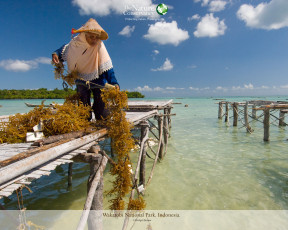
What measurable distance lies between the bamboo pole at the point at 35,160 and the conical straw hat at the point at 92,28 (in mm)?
2133

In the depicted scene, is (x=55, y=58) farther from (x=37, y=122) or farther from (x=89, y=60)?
(x=37, y=122)

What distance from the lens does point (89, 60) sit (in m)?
3.87

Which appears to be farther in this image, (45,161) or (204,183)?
(204,183)

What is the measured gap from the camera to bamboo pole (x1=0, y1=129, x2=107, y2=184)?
1739 mm

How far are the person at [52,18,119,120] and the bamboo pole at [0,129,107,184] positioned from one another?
1211 millimetres

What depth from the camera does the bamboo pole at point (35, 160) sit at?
5.70 ft

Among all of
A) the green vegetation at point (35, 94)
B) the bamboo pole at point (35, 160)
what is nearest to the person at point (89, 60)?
the bamboo pole at point (35, 160)

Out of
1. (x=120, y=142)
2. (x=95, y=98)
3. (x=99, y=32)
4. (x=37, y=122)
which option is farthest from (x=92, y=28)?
(x=120, y=142)

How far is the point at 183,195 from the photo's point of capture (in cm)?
589

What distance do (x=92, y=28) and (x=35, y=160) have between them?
2732mm

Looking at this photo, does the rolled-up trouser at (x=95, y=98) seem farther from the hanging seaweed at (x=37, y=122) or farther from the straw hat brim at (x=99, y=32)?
the straw hat brim at (x=99, y=32)

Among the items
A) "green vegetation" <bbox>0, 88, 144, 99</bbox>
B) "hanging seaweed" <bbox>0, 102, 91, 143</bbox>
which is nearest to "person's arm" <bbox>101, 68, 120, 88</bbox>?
"hanging seaweed" <bbox>0, 102, 91, 143</bbox>

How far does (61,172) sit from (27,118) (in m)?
5.04

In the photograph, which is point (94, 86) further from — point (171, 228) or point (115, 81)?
point (171, 228)
